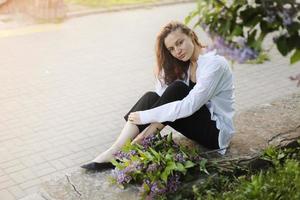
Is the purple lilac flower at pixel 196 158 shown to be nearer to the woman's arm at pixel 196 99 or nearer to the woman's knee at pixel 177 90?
the woman's arm at pixel 196 99

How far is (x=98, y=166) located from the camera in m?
3.74

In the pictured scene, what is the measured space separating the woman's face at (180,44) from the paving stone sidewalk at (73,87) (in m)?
1.37

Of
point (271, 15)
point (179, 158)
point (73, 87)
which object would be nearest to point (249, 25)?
point (271, 15)

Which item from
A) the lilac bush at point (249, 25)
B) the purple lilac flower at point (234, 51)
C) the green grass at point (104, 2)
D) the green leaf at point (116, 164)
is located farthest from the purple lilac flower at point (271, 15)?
the green grass at point (104, 2)

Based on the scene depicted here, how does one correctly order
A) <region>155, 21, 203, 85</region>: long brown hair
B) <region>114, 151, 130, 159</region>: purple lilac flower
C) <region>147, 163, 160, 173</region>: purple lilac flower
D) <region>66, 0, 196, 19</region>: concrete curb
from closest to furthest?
<region>147, 163, 160, 173</region>: purple lilac flower
<region>114, 151, 130, 159</region>: purple lilac flower
<region>155, 21, 203, 85</region>: long brown hair
<region>66, 0, 196, 19</region>: concrete curb

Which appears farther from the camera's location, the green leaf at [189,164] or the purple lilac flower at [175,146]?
the purple lilac flower at [175,146]

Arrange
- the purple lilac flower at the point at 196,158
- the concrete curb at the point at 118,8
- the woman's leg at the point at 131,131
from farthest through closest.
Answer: the concrete curb at the point at 118,8 → the woman's leg at the point at 131,131 → the purple lilac flower at the point at 196,158

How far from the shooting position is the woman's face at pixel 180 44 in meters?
3.87

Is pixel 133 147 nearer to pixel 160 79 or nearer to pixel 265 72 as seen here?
pixel 160 79

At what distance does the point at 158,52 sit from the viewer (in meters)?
4.07

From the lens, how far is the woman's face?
3869 millimetres

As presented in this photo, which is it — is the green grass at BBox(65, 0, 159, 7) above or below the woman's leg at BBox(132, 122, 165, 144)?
above

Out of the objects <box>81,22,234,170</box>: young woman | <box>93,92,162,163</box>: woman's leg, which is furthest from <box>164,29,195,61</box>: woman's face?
<box>93,92,162,163</box>: woman's leg

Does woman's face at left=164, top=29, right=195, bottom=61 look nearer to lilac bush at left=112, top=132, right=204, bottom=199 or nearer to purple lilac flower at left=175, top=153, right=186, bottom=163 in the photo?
lilac bush at left=112, top=132, right=204, bottom=199
